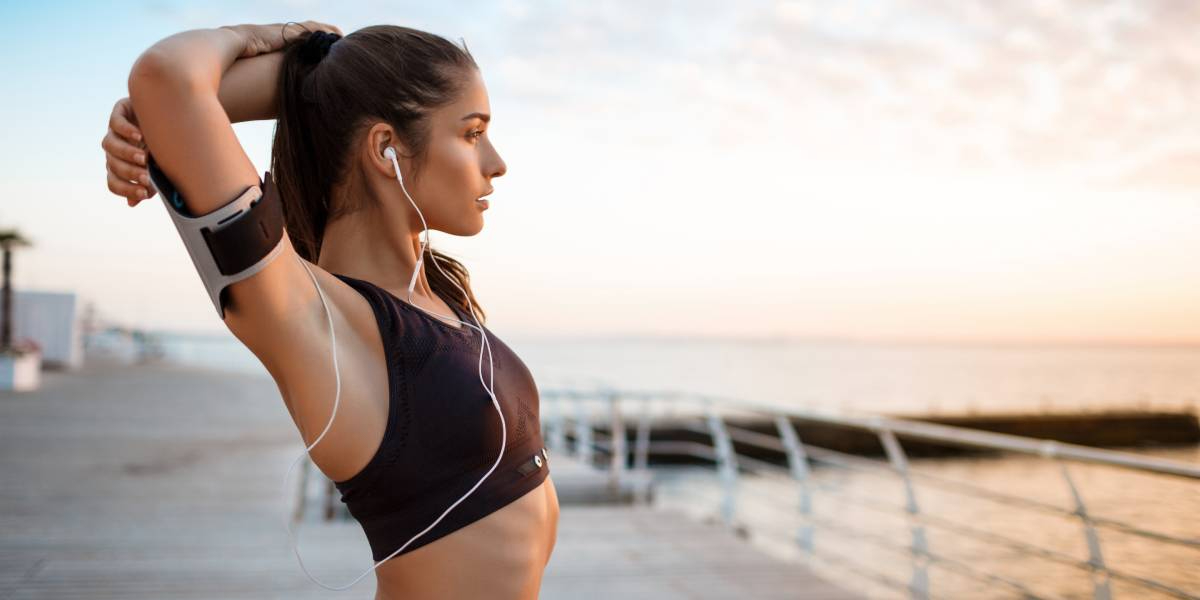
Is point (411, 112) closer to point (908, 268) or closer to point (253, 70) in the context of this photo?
point (253, 70)

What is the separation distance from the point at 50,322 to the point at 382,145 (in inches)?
808

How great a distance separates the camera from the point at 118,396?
1285 centimetres

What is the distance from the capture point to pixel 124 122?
0.78 meters

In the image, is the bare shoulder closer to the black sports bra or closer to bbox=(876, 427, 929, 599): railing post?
the black sports bra

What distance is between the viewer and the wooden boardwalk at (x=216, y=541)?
365 centimetres

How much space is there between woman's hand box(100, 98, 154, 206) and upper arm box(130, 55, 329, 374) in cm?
5

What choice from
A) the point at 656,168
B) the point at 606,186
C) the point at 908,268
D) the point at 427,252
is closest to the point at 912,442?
the point at 908,268

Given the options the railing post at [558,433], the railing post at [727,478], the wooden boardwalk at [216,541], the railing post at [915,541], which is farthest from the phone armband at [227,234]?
the railing post at [558,433]

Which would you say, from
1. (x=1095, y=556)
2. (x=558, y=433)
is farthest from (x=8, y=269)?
(x=1095, y=556)

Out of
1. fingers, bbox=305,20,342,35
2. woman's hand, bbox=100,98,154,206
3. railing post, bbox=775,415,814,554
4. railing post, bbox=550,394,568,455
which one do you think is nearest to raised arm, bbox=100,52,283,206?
woman's hand, bbox=100,98,154,206

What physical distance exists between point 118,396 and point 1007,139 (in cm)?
1704

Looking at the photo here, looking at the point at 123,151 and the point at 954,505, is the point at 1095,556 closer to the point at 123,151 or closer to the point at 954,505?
the point at 123,151

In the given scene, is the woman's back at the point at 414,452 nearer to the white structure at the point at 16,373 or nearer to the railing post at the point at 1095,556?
the railing post at the point at 1095,556

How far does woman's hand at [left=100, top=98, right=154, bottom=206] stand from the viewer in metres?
0.78
